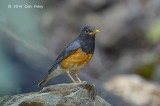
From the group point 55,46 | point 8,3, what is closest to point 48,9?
point 55,46

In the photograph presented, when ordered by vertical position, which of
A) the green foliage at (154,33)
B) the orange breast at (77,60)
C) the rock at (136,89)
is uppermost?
the green foliage at (154,33)

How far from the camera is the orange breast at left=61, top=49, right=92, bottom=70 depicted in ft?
21.5

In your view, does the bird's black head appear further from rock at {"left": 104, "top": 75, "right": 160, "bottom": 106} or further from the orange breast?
rock at {"left": 104, "top": 75, "right": 160, "bottom": 106}

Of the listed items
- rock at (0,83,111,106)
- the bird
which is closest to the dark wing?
the bird

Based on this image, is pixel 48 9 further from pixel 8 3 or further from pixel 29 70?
pixel 29 70

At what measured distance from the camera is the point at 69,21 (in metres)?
18.0

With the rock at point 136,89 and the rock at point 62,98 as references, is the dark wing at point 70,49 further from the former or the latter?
the rock at point 136,89

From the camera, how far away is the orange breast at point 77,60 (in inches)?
258

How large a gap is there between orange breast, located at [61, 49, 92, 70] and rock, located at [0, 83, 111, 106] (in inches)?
26.8

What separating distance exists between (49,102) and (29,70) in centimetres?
303

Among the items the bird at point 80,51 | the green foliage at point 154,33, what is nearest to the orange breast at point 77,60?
the bird at point 80,51

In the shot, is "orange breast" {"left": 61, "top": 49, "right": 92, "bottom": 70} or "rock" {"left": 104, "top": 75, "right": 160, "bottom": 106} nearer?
"orange breast" {"left": 61, "top": 49, "right": 92, "bottom": 70}

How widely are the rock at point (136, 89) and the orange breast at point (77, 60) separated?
16.7ft

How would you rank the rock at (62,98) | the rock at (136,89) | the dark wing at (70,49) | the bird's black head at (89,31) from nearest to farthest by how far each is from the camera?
1. the rock at (62,98)
2. the bird's black head at (89,31)
3. the dark wing at (70,49)
4. the rock at (136,89)
